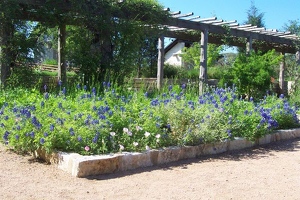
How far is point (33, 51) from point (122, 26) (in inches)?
81.6

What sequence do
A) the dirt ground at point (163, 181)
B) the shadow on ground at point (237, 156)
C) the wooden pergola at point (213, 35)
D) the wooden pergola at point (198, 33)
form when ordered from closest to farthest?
the dirt ground at point (163, 181)
the shadow on ground at point (237, 156)
the wooden pergola at point (198, 33)
the wooden pergola at point (213, 35)

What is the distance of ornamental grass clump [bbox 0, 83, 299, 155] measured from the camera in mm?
4059

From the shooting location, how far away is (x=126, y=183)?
3.56m

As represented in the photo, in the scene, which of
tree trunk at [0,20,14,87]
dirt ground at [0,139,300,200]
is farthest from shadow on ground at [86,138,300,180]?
tree trunk at [0,20,14,87]

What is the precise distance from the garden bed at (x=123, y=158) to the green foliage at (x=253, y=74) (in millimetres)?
6021

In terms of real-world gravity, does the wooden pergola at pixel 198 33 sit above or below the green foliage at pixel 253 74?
above

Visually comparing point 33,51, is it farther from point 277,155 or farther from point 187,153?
point 277,155

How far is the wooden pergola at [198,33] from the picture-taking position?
769 centimetres

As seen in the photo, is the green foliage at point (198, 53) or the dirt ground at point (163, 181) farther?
the green foliage at point (198, 53)

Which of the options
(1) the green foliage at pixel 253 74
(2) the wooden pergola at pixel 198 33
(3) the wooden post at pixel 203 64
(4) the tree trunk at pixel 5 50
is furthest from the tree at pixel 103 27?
(1) the green foliage at pixel 253 74

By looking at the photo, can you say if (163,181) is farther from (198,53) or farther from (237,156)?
(198,53)

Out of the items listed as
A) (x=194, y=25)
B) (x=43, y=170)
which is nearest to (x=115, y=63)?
(x=194, y=25)

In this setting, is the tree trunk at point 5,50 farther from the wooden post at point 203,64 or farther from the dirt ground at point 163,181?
the wooden post at point 203,64

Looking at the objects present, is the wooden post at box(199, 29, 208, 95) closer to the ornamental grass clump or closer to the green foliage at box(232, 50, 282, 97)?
the green foliage at box(232, 50, 282, 97)
